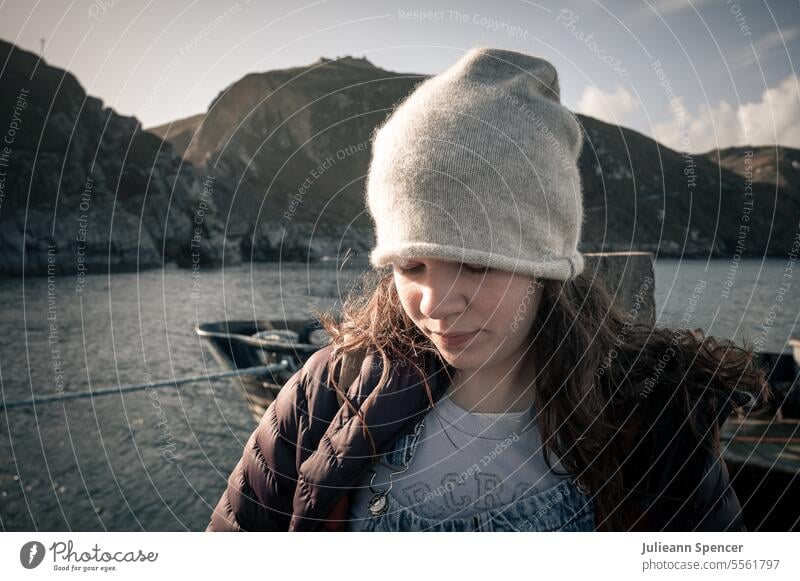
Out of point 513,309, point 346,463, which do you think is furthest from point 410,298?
point 346,463

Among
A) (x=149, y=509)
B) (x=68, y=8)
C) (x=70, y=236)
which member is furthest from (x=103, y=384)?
(x=70, y=236)

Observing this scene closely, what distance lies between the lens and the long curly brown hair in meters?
1.05

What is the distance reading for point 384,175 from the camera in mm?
990

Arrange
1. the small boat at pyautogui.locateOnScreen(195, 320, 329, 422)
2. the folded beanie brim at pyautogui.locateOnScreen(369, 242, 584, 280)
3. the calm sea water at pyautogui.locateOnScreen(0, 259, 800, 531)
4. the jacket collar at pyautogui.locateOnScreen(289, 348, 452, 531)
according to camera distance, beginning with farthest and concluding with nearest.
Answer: the calm sea water at pyautogui.locateOnScreen(0, 259, 800, 531)
the small boat at pyautogui.locateOnScreen(195, 320, 329, 422)
the jacket collar at pyautogui.locateOnScreen(289, 348, 452, 531)
the folded beanie brim at pyautogui.locateOnScreen(369, 242, 584, 280)

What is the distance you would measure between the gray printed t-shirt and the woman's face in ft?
0.51

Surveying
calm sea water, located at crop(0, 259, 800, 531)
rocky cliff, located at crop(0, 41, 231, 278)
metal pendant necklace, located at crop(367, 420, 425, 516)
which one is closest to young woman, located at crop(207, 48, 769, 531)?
metal pendant necklace, located at crop(367, 420, 425, 516)

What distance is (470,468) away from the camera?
3.45ft

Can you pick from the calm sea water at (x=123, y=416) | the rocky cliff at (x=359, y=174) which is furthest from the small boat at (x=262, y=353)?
the rocky cliff at (x=359, y=174)

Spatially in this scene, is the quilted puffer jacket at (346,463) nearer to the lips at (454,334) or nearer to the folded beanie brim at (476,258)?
the lips at (454,334)

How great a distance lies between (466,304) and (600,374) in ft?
1.31

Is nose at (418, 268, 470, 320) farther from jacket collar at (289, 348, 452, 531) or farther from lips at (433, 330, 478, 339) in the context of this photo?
jacket collar at (289, 348, 452, 531)

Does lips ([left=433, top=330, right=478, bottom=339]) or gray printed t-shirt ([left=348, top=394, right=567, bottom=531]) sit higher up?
lips ([left=433, top=330, right=478, bottom=339])

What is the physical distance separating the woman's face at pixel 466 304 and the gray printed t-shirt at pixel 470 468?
0.16 m
